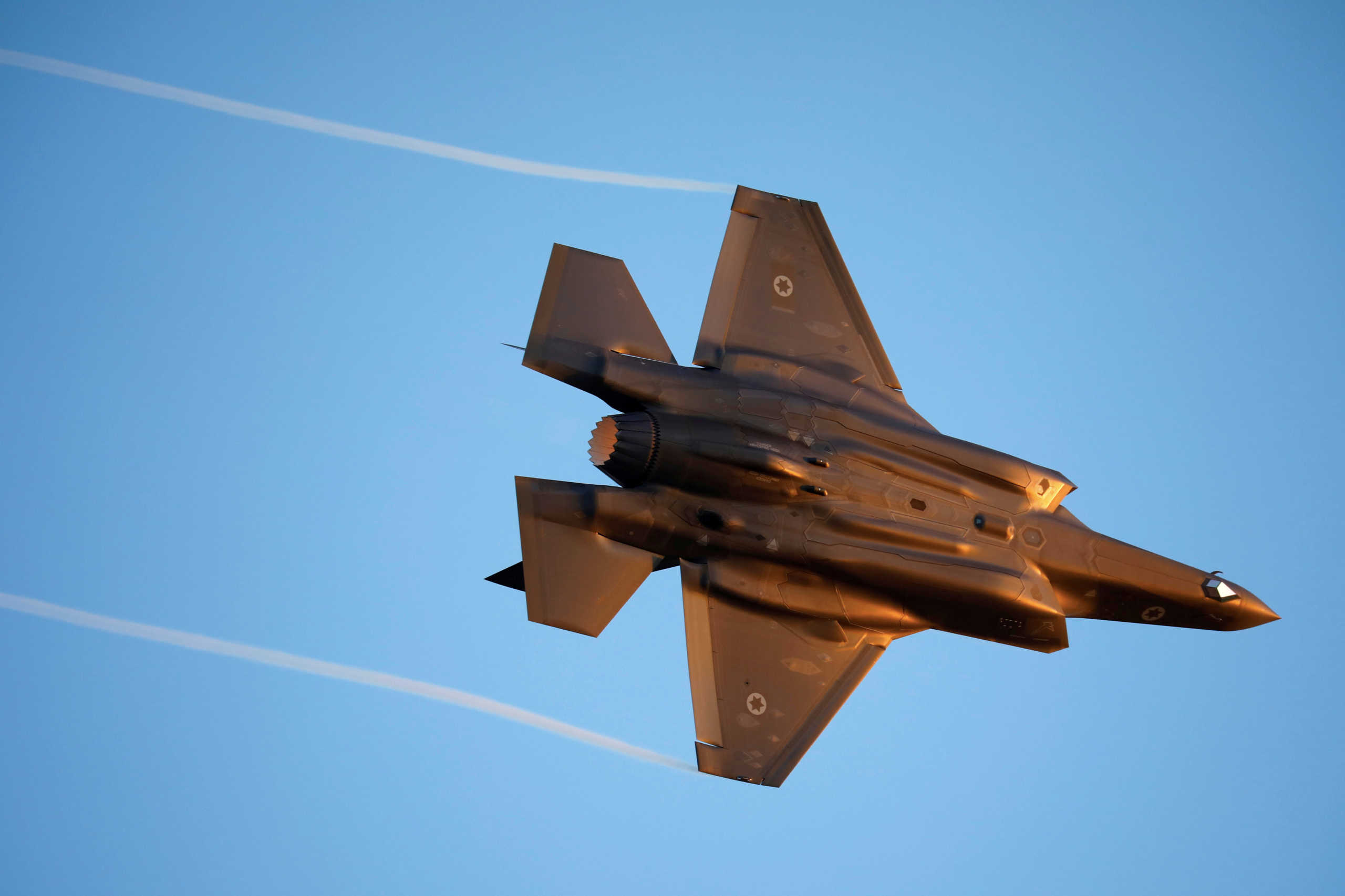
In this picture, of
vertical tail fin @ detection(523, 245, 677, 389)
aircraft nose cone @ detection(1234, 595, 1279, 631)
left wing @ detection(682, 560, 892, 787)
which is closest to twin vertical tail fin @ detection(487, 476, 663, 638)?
left wing @ detection(682, 560, 892, 787)

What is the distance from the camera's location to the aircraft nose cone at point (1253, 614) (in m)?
17.9

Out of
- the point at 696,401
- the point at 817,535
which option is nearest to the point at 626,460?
the point at 696,401

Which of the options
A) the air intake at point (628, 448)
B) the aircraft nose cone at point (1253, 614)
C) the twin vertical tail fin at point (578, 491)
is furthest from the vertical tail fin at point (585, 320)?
the aircraft nose cone at point (1253, 614)

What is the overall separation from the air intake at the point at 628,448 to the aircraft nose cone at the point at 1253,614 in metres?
8.54

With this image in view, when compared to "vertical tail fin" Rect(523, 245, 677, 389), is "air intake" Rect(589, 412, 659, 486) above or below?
below

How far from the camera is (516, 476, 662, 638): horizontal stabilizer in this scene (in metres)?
15.5

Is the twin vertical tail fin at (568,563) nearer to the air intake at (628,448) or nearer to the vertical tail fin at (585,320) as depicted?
the air intake at (628,448)

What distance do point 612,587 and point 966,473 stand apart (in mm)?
4907

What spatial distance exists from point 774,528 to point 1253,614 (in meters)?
7.05

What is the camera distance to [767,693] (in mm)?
16266

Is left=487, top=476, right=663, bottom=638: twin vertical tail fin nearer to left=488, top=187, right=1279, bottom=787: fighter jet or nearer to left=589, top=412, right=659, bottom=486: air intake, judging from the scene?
left=488, top=187, right=1279, bottom=787: fighter jet

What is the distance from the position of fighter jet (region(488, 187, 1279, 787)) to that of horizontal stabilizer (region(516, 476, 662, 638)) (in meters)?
0.02

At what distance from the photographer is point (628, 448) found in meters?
15.8

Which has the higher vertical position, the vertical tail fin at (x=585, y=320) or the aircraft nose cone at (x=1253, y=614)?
the vertical tail fin at (x=585, y=320)
